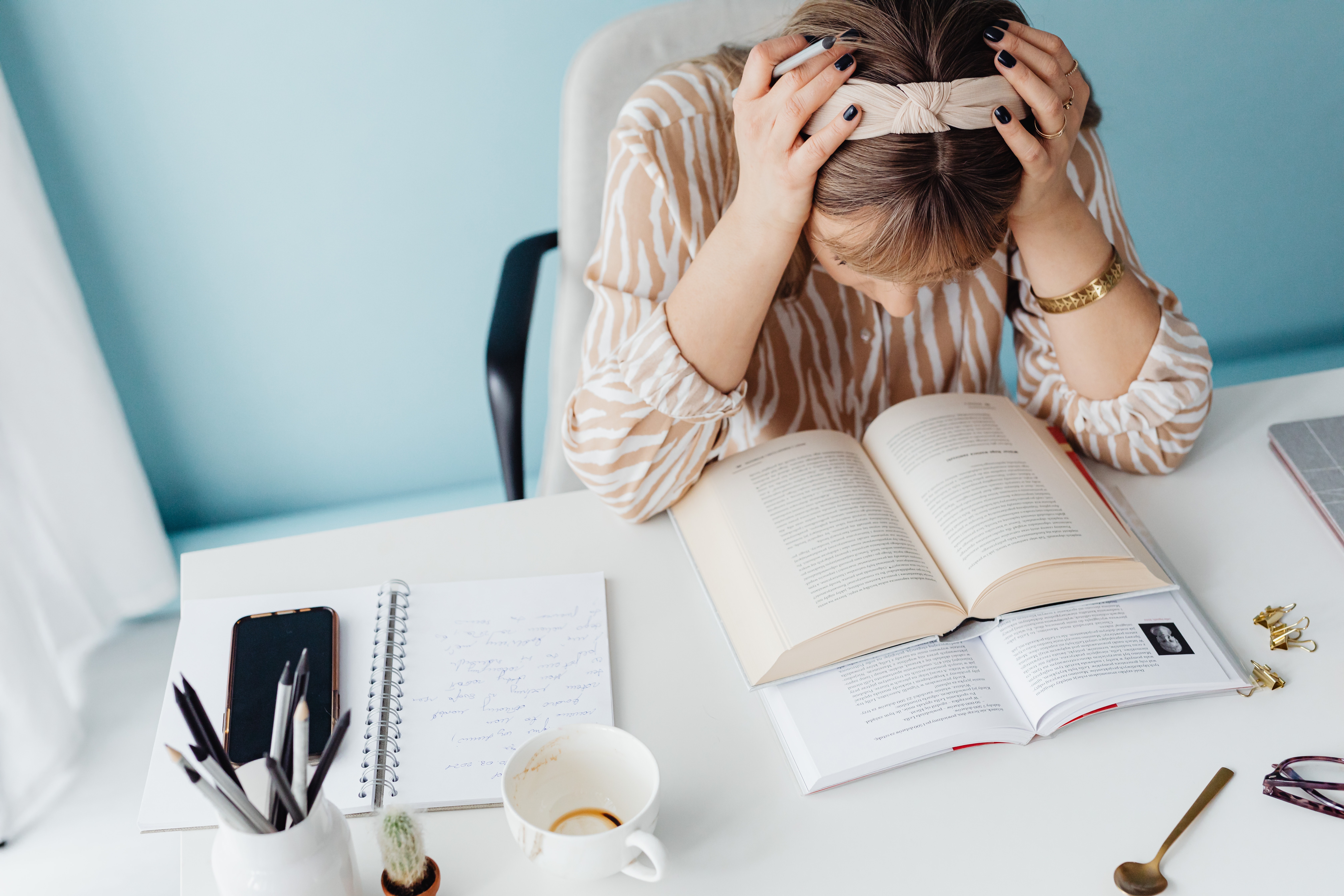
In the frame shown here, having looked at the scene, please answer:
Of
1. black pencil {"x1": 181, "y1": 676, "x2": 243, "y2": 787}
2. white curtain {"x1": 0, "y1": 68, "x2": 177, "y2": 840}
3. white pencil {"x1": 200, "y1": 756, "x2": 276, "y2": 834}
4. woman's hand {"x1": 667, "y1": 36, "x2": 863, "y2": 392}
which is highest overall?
woman's hand {"x1": 667, "y1": 36, "x2": 863, "y2": 392}

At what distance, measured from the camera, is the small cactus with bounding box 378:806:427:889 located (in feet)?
1.85

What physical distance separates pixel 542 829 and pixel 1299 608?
25.4 inches

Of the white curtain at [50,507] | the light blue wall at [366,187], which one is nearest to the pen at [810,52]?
the light blue wall at [366,187]

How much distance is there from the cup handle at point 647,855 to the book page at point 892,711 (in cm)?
13

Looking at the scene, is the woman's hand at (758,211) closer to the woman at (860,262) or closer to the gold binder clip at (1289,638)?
the woman at (860,262)

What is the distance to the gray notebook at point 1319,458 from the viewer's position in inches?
34.8

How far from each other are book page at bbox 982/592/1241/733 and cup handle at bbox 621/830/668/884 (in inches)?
11.8

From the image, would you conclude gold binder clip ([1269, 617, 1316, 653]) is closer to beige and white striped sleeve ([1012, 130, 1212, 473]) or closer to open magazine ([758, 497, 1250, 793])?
open magazine ([758, 497, 1250, 793])

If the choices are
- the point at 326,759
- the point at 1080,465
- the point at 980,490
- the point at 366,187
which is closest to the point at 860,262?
the point at 980,490

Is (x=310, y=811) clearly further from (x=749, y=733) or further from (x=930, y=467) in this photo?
(x=930, y=467)

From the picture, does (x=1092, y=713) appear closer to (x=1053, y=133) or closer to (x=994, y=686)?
(x=994, y=686)

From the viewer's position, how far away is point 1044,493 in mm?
822

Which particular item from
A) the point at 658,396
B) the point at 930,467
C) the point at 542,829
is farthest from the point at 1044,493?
the point at 542,829

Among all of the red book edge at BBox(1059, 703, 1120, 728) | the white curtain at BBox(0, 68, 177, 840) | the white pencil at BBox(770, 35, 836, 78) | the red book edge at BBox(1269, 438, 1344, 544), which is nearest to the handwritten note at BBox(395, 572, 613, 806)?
the red book edge at BBox(1059, 703, 1120, 728)
